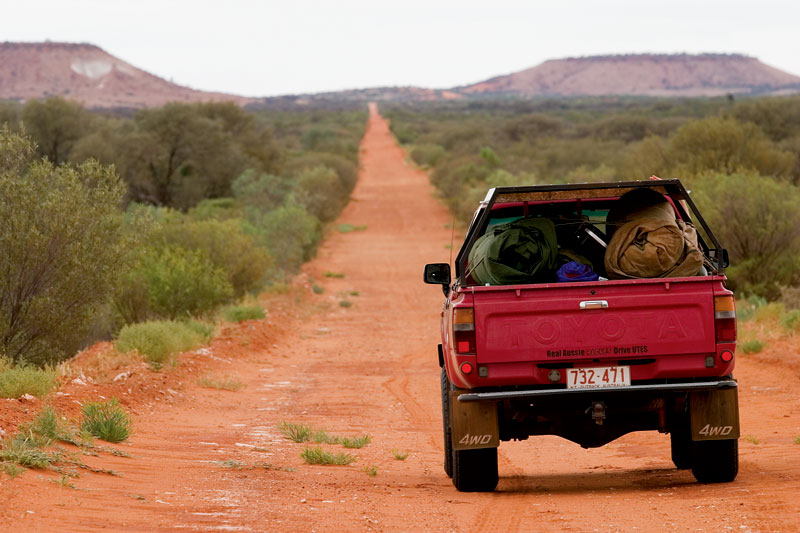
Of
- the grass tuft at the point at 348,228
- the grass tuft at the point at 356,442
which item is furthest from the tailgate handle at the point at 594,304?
the grass tuft at the point at 348,228

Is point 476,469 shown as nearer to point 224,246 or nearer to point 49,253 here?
point 49,253

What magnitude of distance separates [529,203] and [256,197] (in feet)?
91.8

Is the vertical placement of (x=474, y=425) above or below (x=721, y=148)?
below

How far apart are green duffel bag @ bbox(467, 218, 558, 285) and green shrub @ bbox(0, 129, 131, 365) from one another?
25.0 ft

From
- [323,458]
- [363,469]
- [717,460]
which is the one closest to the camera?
[717,460]

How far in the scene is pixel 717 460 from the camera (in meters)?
7.51

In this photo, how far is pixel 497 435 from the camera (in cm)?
727

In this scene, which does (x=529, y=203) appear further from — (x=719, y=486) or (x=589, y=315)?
(x=719, y=486)

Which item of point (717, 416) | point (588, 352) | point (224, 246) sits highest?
point (588, 352)

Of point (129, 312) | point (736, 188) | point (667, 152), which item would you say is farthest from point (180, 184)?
point (736, 188)

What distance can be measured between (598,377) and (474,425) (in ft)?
2.94

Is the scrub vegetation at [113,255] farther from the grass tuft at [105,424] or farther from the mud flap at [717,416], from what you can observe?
the mud flap at [717,416]

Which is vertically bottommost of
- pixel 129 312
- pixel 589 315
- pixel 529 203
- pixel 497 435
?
pixel 129 312

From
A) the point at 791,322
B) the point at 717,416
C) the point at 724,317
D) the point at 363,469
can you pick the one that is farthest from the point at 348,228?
the point at 724,317
